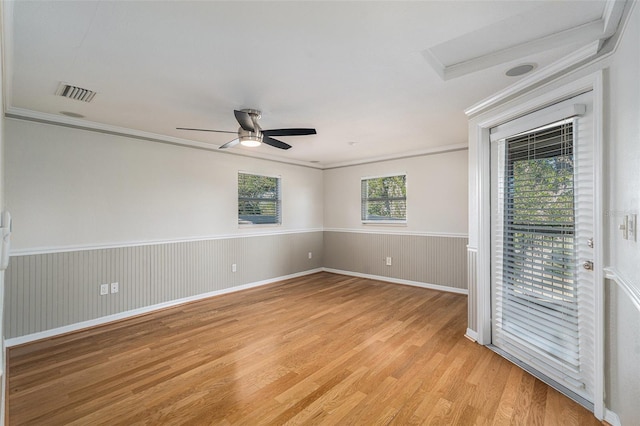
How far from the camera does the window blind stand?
2.21 metres

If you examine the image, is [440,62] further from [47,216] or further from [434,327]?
[47,216]

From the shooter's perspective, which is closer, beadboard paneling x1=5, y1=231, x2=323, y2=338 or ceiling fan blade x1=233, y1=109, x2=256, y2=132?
ceiling fan blade x1=233, y1=109, x2=256, y2=132

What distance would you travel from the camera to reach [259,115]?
10.6 ft

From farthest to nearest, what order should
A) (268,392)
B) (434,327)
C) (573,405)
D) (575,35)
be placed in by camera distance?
(434,327), (268,392), (573,405), (575,35)

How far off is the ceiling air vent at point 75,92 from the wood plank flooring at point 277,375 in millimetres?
2426

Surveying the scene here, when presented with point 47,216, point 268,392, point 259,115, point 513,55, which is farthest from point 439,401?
point 47,216

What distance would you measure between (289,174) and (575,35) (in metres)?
4.74

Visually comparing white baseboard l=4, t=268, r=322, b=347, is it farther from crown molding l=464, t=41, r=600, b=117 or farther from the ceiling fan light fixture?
crown molding l=464, t=41, r=600, b=117

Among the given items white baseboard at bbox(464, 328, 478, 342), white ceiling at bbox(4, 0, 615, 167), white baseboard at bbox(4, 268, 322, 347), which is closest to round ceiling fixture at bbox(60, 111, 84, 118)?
white ceiling at bbox(4, 0, 615, 167)

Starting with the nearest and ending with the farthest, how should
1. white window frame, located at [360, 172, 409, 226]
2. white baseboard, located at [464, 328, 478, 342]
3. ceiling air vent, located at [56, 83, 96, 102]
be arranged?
ceiling air vent, located at [56, 83, 96, 102]
white baseboard, located at [464, 328, 478, 342]
white window frame, located at [360, 172, 409, 226]

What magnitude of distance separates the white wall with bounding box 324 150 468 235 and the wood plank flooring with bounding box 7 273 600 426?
165cm

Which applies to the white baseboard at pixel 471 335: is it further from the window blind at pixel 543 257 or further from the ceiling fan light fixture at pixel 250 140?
the ceiling fan light fixture at pixel 250 140

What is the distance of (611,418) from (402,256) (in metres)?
3.70

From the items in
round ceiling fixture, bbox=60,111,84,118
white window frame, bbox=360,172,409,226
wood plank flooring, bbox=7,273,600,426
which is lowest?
wood plank flooring, bbox=7,273,600,426
